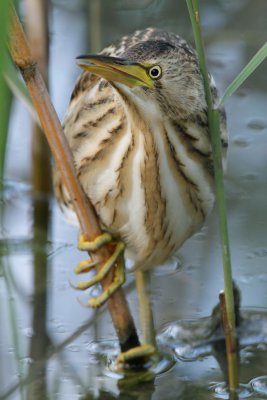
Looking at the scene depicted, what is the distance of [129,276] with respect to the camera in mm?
3006

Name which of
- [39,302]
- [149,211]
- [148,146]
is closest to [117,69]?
[148,146]

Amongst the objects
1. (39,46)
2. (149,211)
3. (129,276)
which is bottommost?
(129,276)

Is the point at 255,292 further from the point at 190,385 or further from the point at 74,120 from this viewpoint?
the point at 74,120

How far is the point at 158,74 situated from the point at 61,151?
0.27 meters

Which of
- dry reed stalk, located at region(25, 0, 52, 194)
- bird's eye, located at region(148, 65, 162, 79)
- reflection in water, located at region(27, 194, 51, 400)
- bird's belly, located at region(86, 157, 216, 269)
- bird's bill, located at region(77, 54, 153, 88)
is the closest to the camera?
bird's bill, located at region(77, 54, 153, 88)

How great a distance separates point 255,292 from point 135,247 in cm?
56

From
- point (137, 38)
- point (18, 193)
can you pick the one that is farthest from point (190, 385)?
point (18, 193)

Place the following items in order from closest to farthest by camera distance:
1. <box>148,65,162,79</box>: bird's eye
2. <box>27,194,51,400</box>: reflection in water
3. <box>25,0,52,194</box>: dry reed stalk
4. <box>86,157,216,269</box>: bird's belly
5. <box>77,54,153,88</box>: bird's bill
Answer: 1. <box>77,54,153,88</box>: bird's bill
2. <box>148,65,162,79</box>: bird's eye
3. <box>86,157,216,269</box>: bird's belly
4. <box>27,194,51,400</box>: reflection in water
5. <box>25,0,52,194</box>: dry reed stalk

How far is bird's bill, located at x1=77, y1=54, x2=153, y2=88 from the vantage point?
74.7 inches

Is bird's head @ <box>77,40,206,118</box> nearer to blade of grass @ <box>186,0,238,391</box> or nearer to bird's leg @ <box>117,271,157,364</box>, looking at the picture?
blade of grass @ <box>186,0,238,391</box>

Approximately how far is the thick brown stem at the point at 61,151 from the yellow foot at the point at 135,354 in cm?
8

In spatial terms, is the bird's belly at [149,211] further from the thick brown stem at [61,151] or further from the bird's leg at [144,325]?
the bird's leg at [144,325]

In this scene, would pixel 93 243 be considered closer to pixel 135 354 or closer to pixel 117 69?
pixel 135 354

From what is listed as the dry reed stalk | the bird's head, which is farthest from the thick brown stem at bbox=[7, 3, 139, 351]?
the dry reed stalk
